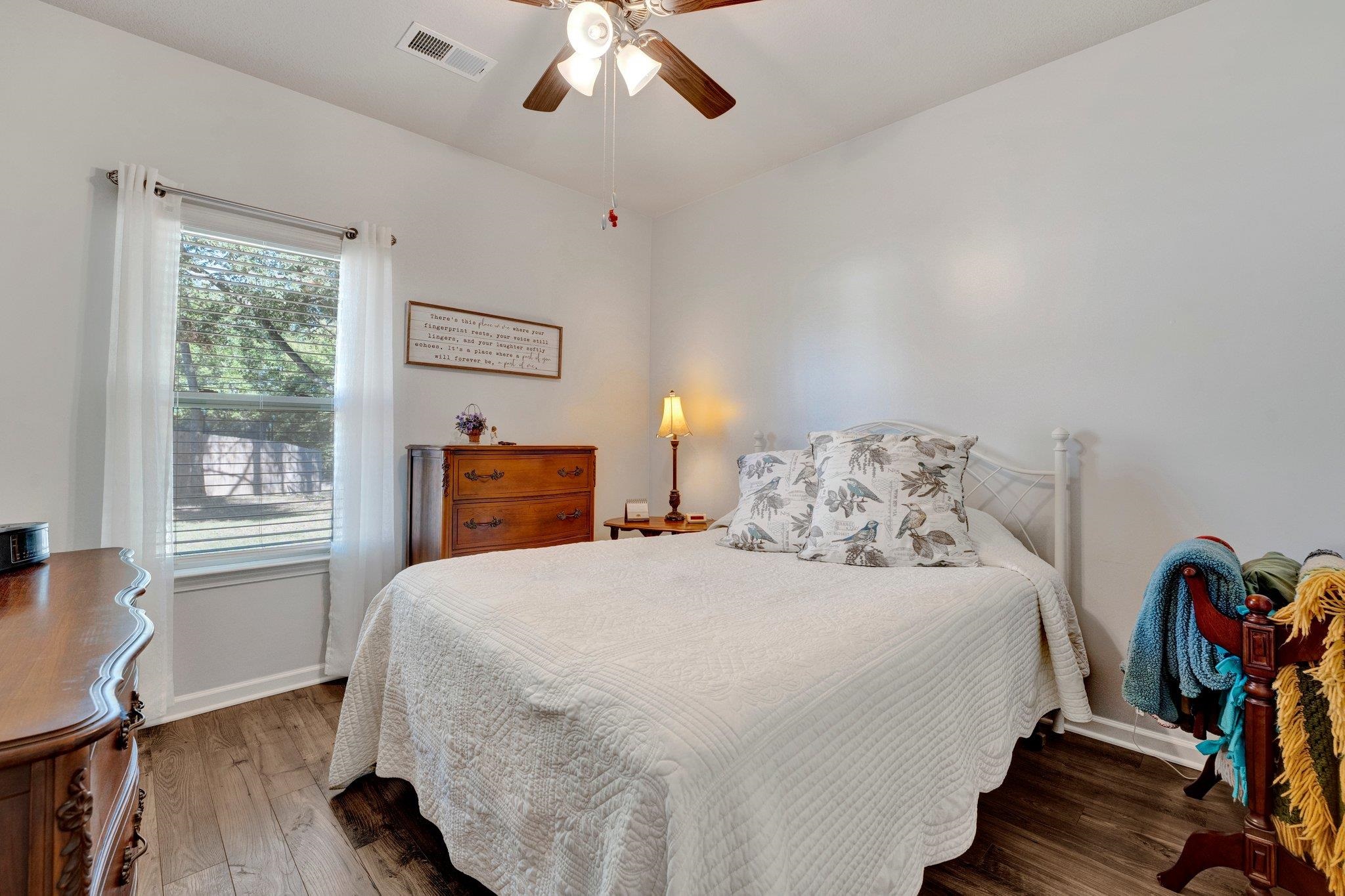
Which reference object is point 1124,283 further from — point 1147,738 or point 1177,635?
point 1147,738

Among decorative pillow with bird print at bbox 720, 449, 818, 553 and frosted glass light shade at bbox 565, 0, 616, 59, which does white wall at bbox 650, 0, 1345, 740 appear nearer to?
decorative pillow with bird print at bbox 720, 449, 818, 553

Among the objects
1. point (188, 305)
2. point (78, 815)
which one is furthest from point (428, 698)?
point (188, 305)

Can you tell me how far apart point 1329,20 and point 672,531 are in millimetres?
2996

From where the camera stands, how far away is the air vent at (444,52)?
7.39 feet

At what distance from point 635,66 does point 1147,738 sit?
2.89 m

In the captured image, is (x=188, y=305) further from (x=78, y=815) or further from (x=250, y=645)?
(x=78, y=815)

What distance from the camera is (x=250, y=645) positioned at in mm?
2557

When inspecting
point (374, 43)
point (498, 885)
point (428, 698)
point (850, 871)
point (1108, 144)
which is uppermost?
point (374, 43)

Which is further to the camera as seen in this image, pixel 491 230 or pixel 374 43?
pixel 491 230

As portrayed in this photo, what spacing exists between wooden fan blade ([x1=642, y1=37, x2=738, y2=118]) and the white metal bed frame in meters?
1.50

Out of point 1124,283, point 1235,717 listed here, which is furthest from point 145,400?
point 1124,283

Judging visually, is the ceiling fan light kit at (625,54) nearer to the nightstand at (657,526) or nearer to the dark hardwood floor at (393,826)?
the nightstand at (657,526)

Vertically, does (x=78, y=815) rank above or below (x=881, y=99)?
below

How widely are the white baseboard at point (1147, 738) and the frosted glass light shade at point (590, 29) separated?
8.65 ft
